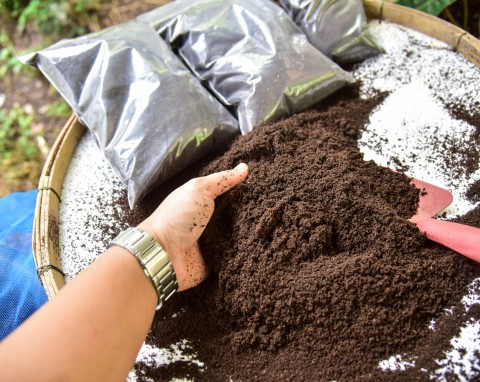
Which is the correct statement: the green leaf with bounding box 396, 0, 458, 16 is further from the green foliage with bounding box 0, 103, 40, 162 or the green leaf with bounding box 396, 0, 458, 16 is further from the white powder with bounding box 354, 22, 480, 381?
the green foliage with bounding box 0, 103, 40, 162

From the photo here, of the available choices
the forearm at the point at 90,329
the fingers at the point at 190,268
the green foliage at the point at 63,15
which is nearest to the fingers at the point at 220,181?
the fingers at the point at 190,268

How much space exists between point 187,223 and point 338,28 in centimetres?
82

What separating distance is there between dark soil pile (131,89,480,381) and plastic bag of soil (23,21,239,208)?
0.18 metres

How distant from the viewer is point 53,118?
2066 millimetres

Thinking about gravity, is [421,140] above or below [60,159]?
below

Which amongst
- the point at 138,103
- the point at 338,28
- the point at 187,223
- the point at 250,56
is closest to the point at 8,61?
the point at 138,103

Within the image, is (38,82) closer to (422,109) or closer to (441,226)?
(422,109)

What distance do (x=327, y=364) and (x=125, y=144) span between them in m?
0.70

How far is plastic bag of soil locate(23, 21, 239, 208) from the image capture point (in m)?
1.06

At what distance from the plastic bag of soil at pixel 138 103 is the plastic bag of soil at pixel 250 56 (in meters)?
0.07

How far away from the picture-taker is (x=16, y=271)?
3.56 feet

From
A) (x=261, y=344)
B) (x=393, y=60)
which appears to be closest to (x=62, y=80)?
(x=261, y=344)

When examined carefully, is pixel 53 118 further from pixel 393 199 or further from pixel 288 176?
pixel 393 199

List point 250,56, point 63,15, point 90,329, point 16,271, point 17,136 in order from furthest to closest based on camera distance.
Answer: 1. point 63,15
2. point 17,136
3. point 250,56
4. point 16,271
5. point 90,329
